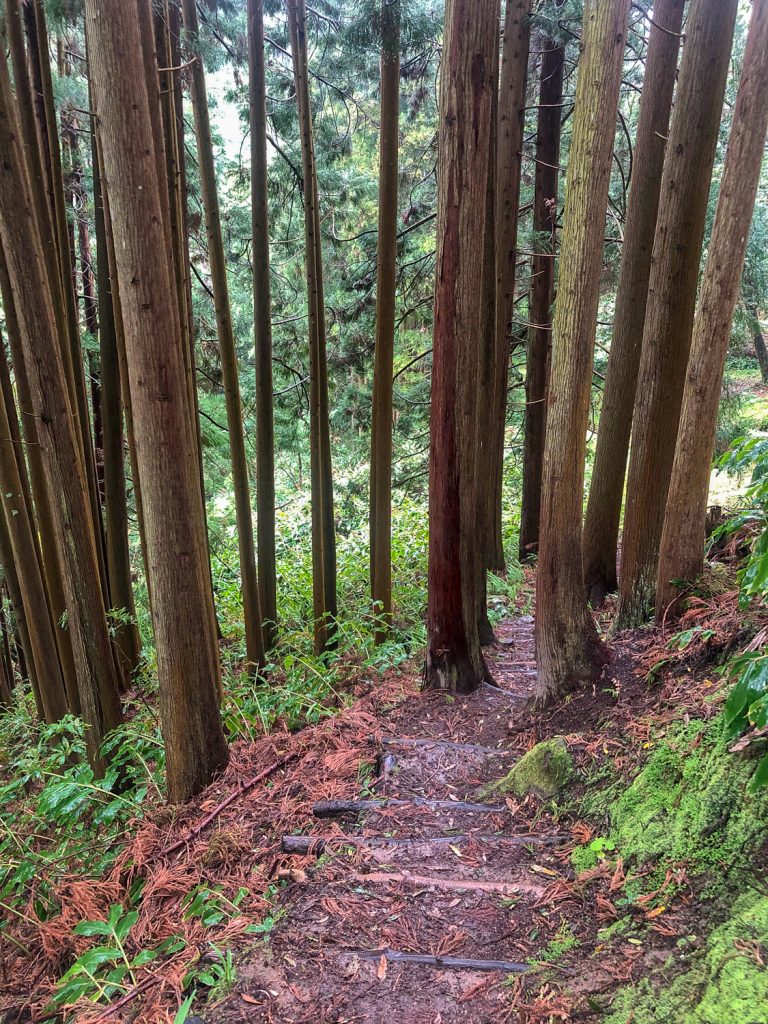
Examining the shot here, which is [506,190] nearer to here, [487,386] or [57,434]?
[487,386]

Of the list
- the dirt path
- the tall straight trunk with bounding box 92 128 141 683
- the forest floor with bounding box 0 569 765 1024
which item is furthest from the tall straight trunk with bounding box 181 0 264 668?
the dirt path

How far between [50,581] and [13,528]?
555 mm

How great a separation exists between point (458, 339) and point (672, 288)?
155 centimetres

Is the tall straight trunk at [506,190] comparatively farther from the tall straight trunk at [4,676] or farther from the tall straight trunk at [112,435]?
the tall straight trunk at [4,676]

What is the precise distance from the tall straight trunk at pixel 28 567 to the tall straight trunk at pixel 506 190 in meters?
A: 4.40

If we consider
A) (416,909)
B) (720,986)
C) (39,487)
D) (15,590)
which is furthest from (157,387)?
(15,590)

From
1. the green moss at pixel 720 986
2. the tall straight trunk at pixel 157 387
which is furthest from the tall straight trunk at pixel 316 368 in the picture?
the green moss at pixel 720 986

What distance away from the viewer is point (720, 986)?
5.39 ft

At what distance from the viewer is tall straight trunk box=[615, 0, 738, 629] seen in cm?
380

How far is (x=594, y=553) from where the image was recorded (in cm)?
559

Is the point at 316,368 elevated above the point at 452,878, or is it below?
above

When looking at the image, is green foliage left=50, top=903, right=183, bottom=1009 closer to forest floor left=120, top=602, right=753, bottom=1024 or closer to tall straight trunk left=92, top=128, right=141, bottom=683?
forest floor left=120, top=602, right=753, bottom=1024

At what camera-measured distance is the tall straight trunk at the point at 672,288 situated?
12.5 ft

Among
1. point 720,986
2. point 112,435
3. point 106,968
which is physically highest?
point 112,435
